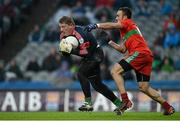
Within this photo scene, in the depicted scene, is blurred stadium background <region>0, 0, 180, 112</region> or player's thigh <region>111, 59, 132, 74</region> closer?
player's thigh <region>111, 59, 132, 74</region>

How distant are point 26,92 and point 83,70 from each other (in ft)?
20.8

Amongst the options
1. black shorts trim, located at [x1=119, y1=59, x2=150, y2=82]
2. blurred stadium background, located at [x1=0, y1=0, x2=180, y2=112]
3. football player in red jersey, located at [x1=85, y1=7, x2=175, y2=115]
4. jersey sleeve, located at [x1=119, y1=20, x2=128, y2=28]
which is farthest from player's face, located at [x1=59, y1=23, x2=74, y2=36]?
blurred stadium background, located at [x1=0, y1=0, x2=180, y2=112]

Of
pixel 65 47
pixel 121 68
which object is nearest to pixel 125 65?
pixel 121 68

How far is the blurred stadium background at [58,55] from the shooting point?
65.6 feet

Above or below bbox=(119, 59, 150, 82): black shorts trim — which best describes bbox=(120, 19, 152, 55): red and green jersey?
above

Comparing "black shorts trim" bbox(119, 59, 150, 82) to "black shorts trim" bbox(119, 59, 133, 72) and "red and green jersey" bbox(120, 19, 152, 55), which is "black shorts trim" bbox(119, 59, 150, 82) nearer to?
"black shorts trim" bbox(119, 59, 133, 72)

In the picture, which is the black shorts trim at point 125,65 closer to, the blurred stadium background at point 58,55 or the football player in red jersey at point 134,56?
the football player in red jersey at point 134,56

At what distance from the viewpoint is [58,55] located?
905 inches

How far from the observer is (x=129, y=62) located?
1321 centimetres

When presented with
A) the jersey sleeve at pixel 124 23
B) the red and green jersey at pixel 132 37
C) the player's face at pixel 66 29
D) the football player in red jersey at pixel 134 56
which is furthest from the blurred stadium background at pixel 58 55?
the jersey sleeve at pixel 124 23

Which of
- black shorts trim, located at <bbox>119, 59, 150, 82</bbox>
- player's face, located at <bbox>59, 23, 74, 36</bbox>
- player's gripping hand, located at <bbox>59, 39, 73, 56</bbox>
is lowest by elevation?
black shorts trim, located at <bbox>119, 59, 150, 82</bbox>

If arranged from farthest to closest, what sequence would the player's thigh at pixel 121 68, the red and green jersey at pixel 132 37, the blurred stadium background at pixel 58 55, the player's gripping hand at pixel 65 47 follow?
the blurred stadium background at pixel 58 55, the player's gripping hand at pixel 65 47, the red and green jersey at pixel 132 37, the player's thigh at pixel 121 68

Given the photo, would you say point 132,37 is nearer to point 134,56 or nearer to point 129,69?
point 134,56

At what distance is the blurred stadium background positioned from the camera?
787 inches
